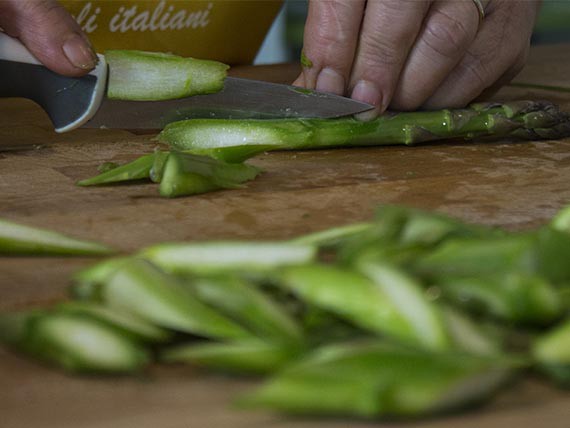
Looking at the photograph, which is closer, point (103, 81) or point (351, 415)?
point (351, 415)

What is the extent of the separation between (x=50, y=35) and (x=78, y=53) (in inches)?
2.4

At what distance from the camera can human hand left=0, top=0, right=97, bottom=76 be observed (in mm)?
1775

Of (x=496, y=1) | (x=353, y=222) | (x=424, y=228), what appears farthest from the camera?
(x=496, y=1)

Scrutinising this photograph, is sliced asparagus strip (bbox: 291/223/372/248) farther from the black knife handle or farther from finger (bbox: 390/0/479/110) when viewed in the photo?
finger (bbox: 390/0/479/110)

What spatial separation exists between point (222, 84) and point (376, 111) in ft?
1.12

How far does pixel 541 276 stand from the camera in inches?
40.5

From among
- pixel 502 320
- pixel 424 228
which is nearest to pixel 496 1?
pixel 424 228

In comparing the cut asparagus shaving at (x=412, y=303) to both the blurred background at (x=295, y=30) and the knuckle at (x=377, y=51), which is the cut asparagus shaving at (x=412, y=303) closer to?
the knuckle at (x=377, y=51)

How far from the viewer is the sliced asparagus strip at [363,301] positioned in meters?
0.90

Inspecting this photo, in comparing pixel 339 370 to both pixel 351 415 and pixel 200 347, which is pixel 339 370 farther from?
pixel 200 347

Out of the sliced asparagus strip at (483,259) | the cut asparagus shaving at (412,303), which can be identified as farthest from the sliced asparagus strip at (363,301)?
the sliced asparagus strip at (483,259)

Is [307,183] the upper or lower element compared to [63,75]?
lower

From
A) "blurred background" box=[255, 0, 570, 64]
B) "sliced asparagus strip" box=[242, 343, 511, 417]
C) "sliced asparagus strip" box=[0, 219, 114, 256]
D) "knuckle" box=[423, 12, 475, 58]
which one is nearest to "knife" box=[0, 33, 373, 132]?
"knuckle" box=[423, 12, 475, 58]

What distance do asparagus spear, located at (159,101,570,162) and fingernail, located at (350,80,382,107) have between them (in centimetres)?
4
